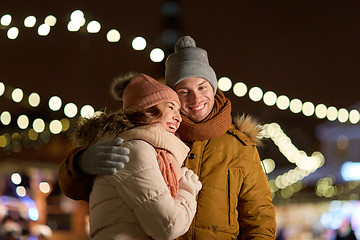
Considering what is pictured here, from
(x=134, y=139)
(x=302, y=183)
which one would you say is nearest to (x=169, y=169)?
(x=134, y=139)

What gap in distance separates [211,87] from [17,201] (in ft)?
34.8

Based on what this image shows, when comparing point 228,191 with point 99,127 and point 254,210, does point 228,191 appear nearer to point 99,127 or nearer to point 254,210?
point 254,210

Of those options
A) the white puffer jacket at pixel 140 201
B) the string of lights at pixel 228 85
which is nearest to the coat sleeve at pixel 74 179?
the white puffer jacket at pixel 140 201

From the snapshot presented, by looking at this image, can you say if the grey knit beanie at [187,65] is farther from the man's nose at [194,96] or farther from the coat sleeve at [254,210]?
the coat sleeve at [254,210]

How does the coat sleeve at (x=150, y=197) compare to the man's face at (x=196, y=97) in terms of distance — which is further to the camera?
the man's face at (x=196, y=97)

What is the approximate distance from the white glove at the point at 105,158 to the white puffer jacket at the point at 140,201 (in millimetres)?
33

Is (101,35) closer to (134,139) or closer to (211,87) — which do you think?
(211,87)

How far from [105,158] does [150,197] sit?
322 millimetres

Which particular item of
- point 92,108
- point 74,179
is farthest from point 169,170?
point 92,108

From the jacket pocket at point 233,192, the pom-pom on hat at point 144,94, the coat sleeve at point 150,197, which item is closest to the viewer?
the coat sleeve at point 150,197

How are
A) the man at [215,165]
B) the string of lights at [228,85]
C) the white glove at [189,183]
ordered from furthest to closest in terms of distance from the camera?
the string of lights at [228,85] < the man at [215,165] < the white glove at [189,183]

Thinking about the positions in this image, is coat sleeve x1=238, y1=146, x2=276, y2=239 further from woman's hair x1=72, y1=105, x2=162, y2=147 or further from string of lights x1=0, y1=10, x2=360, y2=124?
string of lights x1=0, y1=10, x2=360, y2=124

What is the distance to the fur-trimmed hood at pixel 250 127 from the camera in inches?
165

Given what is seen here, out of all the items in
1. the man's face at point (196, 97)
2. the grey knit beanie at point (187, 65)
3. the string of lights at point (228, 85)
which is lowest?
the man's face at point (196, 97)
